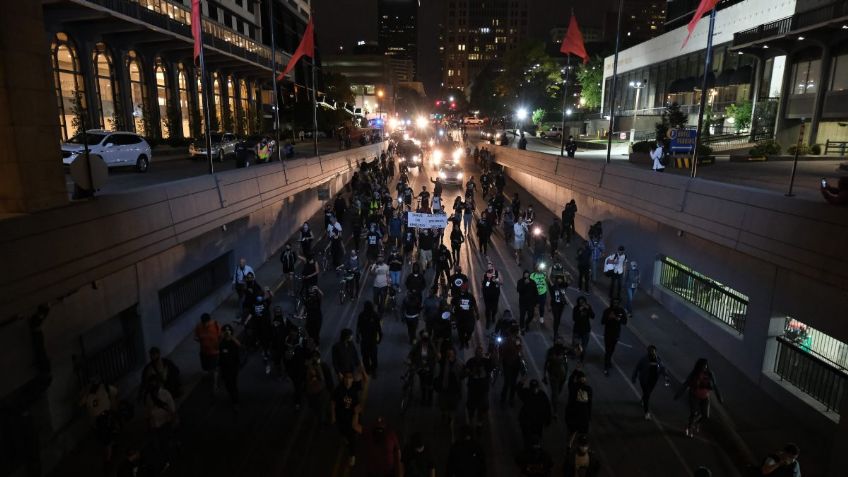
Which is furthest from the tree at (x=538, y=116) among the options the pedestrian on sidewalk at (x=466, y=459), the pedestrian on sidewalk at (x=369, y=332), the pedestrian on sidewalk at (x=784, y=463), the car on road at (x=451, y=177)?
the pedestrian on sidewalk at (x=466, y=459)

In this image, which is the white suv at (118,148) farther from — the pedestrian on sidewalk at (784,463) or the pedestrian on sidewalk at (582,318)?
the pedestrian on sidewalk at (784,463)

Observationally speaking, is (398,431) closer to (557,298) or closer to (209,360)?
(209,360)

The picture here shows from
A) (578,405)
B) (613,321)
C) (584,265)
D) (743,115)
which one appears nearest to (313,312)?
(578,405)

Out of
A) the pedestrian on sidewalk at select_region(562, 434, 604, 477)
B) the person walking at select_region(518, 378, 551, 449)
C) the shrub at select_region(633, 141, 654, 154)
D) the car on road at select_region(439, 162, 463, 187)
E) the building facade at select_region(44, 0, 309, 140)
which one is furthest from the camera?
the car on road at select_region(439, 162, 463, 187)

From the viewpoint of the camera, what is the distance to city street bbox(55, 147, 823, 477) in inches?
303

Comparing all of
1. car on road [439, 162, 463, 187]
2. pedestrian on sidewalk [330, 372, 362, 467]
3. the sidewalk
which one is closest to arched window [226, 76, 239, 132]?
car on road [439, 162, 463, 187]

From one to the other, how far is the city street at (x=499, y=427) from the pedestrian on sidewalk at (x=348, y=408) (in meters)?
0.47

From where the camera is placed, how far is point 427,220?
53.2 feet

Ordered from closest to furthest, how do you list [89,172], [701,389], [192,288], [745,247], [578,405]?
1. [578,405]
2. [701,389]
3. [89,172]
4. [745,247]
5. [192,288]

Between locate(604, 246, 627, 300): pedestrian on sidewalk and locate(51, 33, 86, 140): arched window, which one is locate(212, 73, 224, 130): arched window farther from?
locate(604, 246, 627, 300): pedestrian on sidewalk

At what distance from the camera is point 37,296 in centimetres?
721

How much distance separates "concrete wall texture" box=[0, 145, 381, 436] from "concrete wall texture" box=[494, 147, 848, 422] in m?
11.7

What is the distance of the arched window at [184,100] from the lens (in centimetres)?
4578

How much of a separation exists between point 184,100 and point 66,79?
1594 centimetres
